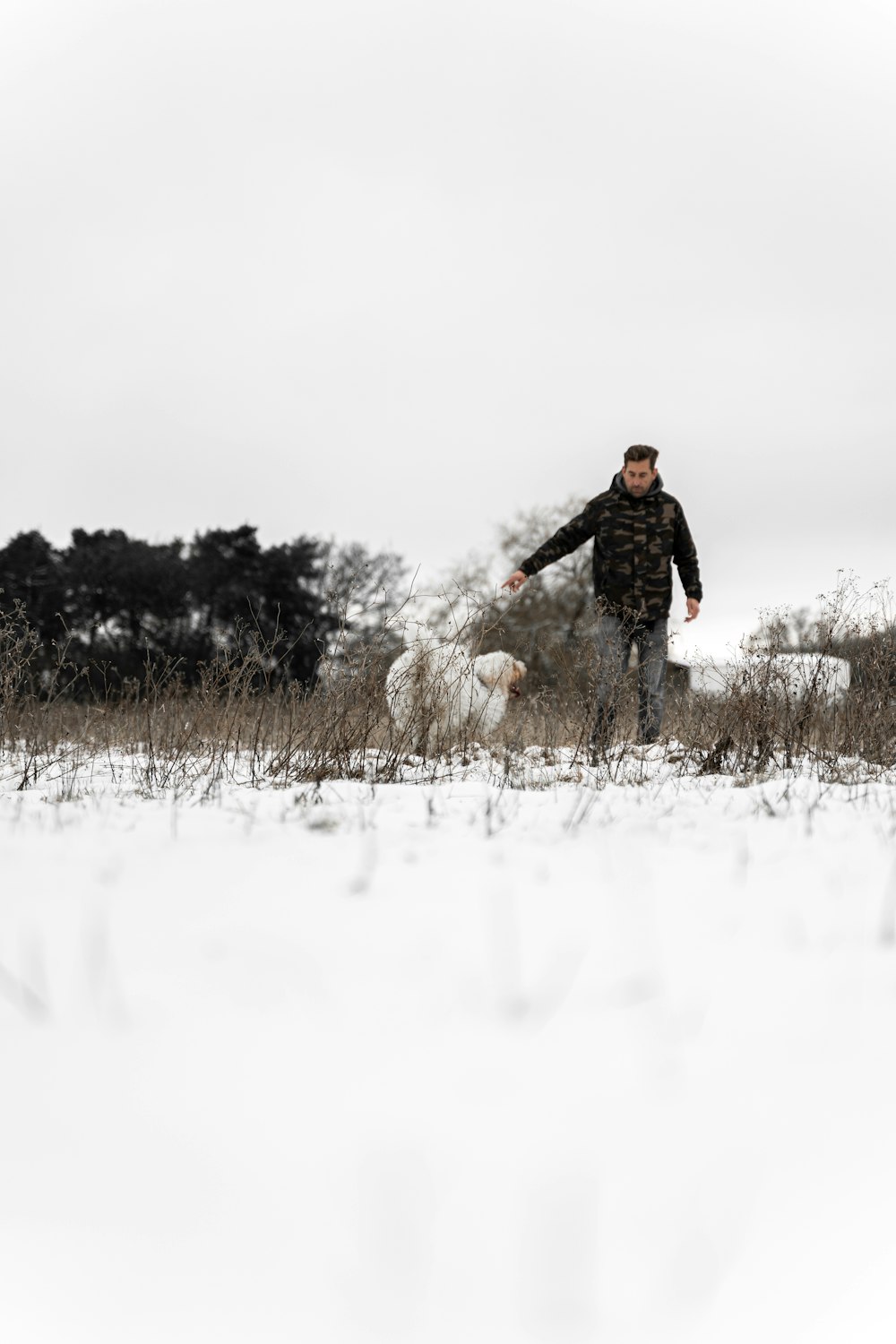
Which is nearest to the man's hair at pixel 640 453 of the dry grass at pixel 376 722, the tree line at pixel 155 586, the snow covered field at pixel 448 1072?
the dry grass at pixel 376 722

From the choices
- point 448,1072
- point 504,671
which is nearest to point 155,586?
point 504,671

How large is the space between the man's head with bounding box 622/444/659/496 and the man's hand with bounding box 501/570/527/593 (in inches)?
41.0

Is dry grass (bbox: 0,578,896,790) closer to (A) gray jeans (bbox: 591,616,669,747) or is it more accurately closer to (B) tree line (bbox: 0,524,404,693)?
(A) gray jeans (bbox: 591,616,669,747)

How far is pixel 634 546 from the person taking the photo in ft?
22.6

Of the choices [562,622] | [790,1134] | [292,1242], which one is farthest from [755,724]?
[562,622]

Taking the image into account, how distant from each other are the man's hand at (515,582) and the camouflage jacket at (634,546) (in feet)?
0.96

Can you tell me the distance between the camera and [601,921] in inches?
98.5

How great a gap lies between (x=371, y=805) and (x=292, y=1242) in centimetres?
296

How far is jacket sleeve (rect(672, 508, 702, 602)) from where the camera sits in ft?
23.0

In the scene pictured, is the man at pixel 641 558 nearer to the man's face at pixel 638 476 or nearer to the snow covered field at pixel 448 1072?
the man's face at pixel 638 476

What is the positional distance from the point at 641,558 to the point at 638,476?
58 centimetres

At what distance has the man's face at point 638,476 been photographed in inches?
268

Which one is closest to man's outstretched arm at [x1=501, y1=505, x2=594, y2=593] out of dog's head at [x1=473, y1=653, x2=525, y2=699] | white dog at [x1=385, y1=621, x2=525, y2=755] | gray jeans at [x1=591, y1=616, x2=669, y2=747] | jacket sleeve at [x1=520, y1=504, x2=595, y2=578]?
jacket sleeve at [x1=520, y1=504, x2=595, y2=578]

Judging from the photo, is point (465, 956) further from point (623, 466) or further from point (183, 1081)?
point (623, 466)
